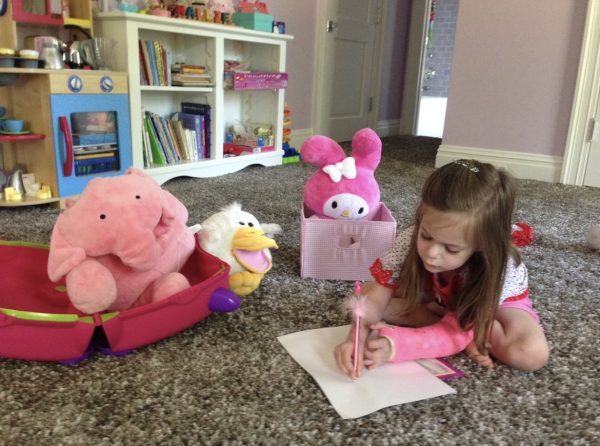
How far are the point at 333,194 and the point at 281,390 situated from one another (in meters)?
0.52

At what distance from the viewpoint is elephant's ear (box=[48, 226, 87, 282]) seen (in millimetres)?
826

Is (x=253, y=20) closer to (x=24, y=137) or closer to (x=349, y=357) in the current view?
(x=24, y=137)

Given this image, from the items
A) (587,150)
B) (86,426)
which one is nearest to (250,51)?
(587,150)

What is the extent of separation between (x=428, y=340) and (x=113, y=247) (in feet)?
1.72

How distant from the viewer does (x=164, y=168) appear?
2.12 meters

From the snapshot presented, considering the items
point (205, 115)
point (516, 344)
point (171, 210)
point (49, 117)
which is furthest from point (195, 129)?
point (516, 344)

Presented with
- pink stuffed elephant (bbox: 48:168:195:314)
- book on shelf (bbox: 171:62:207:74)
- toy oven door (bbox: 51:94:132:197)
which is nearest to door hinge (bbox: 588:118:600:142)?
book on shelf (bbox: 171:62:207:74)

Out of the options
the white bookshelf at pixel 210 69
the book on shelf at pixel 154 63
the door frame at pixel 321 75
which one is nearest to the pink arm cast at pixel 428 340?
the white bookshelf at pixel 210 69

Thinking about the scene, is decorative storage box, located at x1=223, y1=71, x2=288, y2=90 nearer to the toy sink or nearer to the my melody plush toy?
the my melody plush toy

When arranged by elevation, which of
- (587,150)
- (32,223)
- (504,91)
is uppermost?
(504,91)

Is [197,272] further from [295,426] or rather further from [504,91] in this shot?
[504,91]

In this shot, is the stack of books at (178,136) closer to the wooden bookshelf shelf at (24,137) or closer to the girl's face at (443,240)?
the wooden bookshelf shelf at (24,137)

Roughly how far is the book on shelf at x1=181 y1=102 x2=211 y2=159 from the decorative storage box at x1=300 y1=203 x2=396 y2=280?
128cm

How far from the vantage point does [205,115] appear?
91.0 inches
